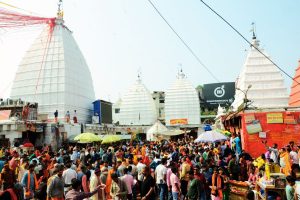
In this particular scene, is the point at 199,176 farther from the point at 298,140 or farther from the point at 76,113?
the point at 76,113

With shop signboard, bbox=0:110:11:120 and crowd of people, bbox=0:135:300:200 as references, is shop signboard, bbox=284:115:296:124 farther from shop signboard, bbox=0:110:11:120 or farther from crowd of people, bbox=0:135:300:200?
shop signboard, bbox=0:110:11:120

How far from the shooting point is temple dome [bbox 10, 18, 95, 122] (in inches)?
1395

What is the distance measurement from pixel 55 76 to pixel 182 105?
895 inches

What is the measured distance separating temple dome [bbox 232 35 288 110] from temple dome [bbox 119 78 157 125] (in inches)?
1000

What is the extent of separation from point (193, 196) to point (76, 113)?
3083cm

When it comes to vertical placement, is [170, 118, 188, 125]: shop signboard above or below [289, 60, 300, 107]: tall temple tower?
below

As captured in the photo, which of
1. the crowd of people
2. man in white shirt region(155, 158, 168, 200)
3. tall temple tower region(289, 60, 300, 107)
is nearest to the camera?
the crowd of people

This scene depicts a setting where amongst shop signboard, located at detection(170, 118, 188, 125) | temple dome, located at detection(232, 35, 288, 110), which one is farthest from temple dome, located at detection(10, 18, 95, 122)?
temple dome, located at detection(232, 35, 288, 110)

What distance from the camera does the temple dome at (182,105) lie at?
165 ft

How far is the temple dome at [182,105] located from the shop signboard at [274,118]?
33405mm

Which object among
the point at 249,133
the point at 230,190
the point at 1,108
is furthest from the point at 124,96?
the point at 230,190

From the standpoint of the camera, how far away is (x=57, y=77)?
3588 cm

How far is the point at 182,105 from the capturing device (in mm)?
51125

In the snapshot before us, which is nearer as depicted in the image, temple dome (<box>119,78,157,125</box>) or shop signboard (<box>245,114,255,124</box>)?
shop signboard (<box>245,114,255,124</box>)
